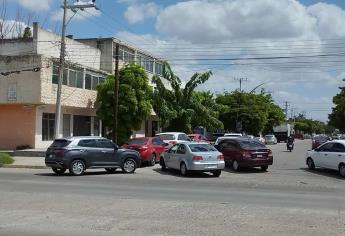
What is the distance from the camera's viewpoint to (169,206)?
43.0ft

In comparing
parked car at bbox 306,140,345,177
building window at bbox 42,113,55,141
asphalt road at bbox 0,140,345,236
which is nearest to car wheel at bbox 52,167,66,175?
asphalt road at bbox 0,140,345,236

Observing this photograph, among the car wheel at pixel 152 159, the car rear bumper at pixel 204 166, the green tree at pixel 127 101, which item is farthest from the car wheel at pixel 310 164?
the green tree at pixel 127 101

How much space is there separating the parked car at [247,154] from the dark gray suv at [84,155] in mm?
4966

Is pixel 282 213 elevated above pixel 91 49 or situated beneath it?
situated beneath

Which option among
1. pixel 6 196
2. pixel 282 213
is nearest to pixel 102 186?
pixel 6 196

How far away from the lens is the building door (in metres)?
44.4

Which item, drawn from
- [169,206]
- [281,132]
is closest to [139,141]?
[169,206]

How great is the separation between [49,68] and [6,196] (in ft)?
80.3

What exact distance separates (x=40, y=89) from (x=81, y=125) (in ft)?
29.0

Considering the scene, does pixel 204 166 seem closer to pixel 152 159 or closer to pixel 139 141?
pixel 152 159

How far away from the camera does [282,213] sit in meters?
12.2

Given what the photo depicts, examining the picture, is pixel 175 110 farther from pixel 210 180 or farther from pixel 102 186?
pixel 102 186

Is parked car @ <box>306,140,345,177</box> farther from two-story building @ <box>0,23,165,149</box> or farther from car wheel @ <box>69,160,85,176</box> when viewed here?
two-story building @ <box>0,23,165,149</box>

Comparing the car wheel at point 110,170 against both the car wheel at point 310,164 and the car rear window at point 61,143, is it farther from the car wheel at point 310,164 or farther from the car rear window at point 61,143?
the car wheel at point 310,164
